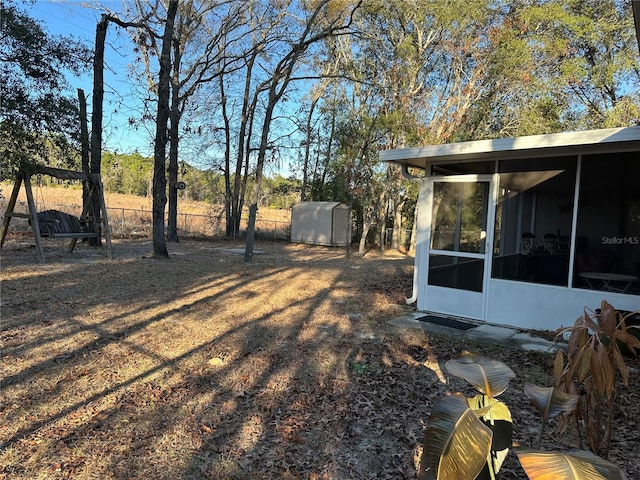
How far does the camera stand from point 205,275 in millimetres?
8336

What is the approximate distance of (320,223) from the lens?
17.9m

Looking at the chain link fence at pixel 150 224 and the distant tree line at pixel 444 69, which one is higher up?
the distant tree line at pixel 444 69

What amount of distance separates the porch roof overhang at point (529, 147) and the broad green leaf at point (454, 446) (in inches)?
158

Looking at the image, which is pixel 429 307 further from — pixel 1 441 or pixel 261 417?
pixel 1 441

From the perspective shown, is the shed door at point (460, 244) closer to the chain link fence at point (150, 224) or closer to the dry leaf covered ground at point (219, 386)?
the dry leaf covered ground at point (219, 386)

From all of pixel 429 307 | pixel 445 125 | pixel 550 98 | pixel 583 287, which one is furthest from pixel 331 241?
pixel 583 287

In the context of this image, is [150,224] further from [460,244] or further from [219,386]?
[219,386]

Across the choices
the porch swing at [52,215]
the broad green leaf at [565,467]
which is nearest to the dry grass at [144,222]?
the porch swing at [52,215]

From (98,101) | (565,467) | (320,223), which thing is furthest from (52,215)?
(320,223)

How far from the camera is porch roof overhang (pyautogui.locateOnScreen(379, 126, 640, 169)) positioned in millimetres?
4370

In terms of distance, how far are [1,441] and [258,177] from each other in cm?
896

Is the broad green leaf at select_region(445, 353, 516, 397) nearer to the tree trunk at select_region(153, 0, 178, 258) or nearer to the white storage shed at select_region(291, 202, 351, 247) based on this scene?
the tree trunk at select_region(153, 0, 178, 258)

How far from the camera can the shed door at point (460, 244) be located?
5676 mm

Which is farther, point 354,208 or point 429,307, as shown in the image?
point 354,208
